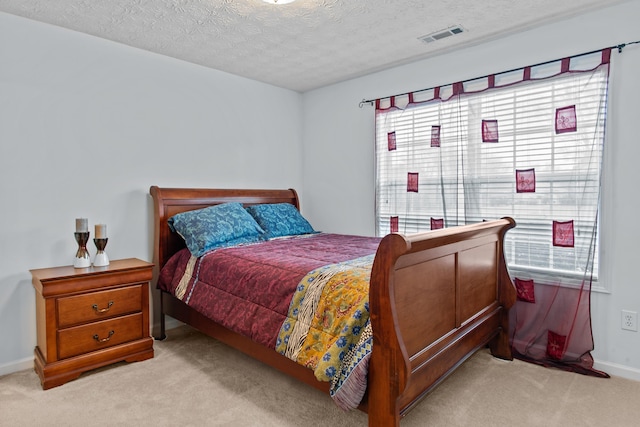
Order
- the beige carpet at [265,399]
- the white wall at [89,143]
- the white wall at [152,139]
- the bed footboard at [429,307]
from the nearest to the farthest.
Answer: the bed footboard at [429,307]
the beige carpet at [265,399]
the white wall at [152,139]
the white wall at [89,143]

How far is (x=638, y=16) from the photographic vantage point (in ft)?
7.52

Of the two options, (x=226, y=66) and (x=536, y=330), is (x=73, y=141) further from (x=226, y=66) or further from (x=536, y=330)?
(x=536, y=330)

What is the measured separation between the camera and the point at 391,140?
3.51m

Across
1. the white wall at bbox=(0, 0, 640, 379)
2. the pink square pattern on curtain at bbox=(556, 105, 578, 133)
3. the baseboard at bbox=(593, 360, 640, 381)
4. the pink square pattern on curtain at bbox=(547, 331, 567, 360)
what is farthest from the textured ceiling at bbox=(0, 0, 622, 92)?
the baseboard at bbox=(593, 360, 640, 381)

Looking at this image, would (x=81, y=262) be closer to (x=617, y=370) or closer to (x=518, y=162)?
(x=518, y=162)

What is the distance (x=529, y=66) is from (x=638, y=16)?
2.00ft

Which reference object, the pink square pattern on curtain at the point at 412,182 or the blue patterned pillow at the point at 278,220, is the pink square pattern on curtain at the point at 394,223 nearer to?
the pink square pattern on curtain at the point at 412,182

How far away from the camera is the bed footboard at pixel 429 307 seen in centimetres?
153

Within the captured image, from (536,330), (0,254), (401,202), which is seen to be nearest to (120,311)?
(0,254)

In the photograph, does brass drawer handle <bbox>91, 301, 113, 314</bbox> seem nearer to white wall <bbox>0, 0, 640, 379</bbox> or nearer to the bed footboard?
white wall <bbox>0, 0, 640, 379</bbox>

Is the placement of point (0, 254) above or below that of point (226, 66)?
below

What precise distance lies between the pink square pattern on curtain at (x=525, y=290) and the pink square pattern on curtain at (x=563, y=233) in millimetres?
337

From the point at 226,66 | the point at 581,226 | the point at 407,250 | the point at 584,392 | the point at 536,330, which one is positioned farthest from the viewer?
the point at 226,66

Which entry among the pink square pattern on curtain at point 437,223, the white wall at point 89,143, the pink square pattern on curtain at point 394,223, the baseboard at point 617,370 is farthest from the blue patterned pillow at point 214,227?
the baseboard at point 617,370
